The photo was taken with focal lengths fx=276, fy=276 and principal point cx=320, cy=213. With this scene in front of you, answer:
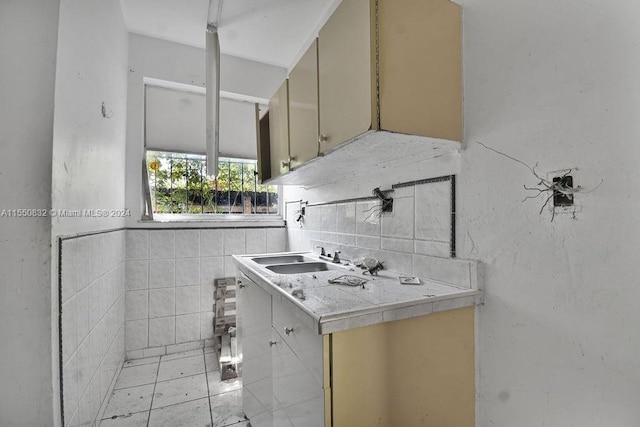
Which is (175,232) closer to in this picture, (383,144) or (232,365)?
(232,365)

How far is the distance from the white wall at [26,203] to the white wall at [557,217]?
161 centimetres

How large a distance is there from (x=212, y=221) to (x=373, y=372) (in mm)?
2200

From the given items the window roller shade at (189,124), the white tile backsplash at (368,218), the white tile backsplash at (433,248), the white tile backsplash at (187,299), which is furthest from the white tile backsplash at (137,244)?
the white tile backsplash at (433,248)

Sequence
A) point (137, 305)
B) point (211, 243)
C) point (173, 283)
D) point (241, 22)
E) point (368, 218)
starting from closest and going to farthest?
point (368, 218) → point (241, 22) → point (137, 305) → point (173, 283) → point (211, 243)

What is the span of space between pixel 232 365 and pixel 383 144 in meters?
2.06

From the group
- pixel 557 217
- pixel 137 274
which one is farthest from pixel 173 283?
pixel 557 217

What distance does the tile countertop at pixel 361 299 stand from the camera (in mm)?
790

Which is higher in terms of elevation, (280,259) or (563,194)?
(563,194)

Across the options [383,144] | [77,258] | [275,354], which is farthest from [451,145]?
[77,258]

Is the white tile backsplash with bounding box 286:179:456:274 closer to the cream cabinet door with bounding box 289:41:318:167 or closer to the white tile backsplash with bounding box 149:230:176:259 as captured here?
the cream cabinet door with bounding box 289:41:318:167

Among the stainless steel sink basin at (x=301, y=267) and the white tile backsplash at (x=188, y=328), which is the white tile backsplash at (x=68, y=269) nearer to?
the stainless steel sink basin at (x=301, y=267)

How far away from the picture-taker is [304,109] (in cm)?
143

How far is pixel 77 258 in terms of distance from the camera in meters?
Result: 1.30

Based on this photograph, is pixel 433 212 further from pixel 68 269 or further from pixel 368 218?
pixel 68 269
